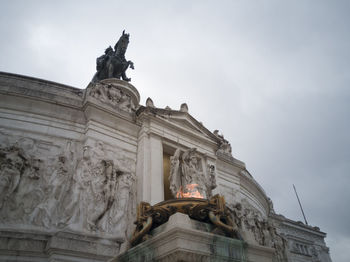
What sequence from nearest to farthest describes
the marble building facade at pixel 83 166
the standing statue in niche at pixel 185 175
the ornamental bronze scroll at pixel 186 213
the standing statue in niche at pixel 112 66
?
the ornamental bronze scroll at pixel 186 213 < the marble building facade at pixel 83 166 < the standing statue in niche at pixel 185 175 < the standing statue in niche at pixel 112 66

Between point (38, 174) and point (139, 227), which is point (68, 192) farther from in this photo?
point (139, 227)

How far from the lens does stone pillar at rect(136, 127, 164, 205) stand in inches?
453

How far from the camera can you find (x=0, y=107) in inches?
459

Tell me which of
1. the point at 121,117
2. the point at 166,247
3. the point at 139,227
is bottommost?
the point at 166,247

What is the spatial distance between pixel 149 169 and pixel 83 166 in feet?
9.33

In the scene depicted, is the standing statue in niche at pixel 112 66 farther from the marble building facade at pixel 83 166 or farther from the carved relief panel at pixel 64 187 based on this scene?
the carved relief panel at pixel 64 187

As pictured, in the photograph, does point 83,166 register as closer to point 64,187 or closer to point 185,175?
point 64,187

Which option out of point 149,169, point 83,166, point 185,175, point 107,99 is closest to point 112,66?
point 107,99

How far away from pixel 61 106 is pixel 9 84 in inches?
97.5

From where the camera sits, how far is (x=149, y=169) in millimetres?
12273

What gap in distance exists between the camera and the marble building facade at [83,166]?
360 inches

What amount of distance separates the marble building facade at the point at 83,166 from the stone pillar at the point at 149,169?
49 mm

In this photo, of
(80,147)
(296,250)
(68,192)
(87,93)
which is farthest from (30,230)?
(296,250)

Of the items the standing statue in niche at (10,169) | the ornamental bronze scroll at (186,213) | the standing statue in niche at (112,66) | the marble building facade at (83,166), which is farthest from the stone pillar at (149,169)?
the standing statue in niche at (112,66)
